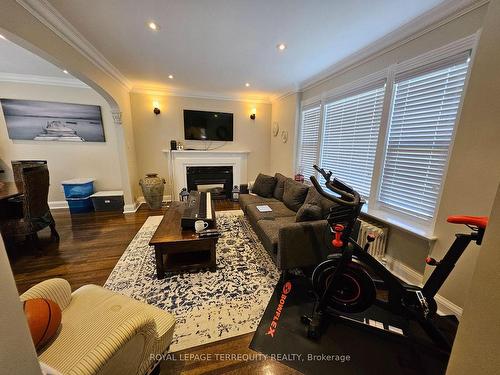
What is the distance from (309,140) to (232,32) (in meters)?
2.24

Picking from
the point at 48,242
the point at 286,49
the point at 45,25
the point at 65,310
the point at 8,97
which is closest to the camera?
the point at 65,310

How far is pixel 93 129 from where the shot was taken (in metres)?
4.07

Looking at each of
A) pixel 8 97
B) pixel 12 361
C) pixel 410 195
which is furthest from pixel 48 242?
pixel 410 195

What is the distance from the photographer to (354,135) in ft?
9.00

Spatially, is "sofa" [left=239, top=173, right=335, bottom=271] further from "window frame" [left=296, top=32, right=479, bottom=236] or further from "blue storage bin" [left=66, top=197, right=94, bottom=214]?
"blue storage bin" [left=66, top=197, right=94, bottom=214]

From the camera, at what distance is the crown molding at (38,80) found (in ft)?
11.5

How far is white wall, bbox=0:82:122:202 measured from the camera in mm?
3693

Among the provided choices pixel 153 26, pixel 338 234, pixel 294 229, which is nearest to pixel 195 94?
pixel 153 26

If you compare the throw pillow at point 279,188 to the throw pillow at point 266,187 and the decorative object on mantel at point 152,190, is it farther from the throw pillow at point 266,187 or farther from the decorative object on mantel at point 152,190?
the decorative object on mantel at point 152,190

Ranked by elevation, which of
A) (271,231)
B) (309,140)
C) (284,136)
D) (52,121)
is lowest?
(271,231)

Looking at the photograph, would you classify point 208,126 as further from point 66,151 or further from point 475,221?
point 475,221

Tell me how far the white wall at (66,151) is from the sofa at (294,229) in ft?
10.9

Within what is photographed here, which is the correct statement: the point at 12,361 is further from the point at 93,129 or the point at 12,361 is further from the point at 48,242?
the point at 93,129

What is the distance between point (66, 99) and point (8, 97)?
33.7 inches
